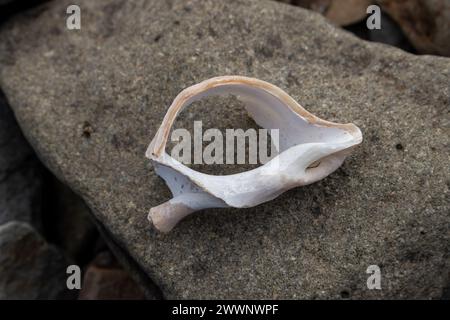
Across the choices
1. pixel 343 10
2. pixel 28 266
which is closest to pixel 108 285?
pixel 28 266

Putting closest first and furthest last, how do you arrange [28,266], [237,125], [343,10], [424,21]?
[237,125]
[28,266]
[424,21]
[343,10]

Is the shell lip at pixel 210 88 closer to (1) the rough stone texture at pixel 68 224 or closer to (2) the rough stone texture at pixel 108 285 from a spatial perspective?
→ (2) the rough stone texture at pixel 108 285

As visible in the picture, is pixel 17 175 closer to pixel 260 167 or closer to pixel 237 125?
pixel 237 125

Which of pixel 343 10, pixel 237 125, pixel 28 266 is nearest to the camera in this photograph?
pixel 237 125

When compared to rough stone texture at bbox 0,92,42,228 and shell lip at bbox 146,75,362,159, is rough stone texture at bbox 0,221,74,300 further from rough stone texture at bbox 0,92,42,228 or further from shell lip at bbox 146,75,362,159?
shell lip at bbox 146,75,362,159

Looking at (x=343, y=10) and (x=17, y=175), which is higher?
(x=343, y=10)
